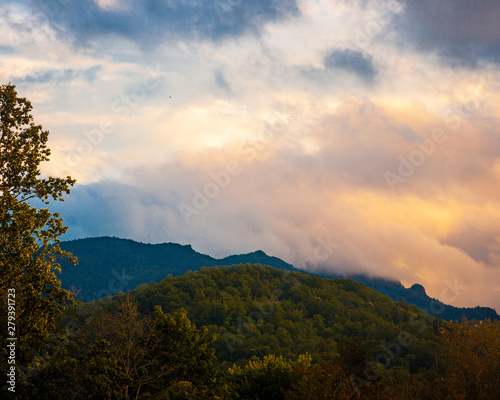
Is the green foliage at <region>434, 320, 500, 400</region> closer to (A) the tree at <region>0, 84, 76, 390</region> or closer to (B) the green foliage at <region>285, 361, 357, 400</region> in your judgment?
(B) the green foliage at <region>285, 361, 357, 400</region>

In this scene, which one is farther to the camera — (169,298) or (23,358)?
(169,298)

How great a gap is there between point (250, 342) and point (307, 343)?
774 inches

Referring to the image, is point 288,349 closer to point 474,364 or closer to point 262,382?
point 262,382

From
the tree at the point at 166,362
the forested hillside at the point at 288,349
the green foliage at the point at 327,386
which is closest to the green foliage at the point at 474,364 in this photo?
the forested hillside at the point at 288,349

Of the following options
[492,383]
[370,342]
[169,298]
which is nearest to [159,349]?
[492,383]

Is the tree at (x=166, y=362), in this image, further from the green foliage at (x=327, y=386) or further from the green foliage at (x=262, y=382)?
the green foliage at (x=327, y=386)

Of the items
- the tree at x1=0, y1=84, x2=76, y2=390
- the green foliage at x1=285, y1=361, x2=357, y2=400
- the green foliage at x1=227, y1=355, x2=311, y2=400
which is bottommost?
the green foliage at x1=227, y1=355, x2=311, y2=400

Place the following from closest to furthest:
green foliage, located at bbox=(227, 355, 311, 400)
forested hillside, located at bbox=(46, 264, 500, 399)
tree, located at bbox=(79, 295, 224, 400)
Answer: forested hillside, located at bbox=(46, 264, 500, 399) → tree, located at bbox=(79, 295, 224, 400) → green foliage, located at bbox=(227, 355, 311, 400)

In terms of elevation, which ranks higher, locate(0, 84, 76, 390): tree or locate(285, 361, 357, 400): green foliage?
locate(0, 84, 76, 390): tree

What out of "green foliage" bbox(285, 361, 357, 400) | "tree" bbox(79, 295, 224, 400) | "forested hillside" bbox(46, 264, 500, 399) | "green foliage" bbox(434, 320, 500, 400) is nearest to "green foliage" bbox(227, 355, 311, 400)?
"forested hillside" bbox(46, 264, 500, 399)

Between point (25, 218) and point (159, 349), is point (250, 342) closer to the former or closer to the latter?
point (159, 349)

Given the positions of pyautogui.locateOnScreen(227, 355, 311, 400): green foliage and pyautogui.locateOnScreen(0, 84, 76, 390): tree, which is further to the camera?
pyautogui.locateOnScreen(227, 355, 311, 400): green foliage

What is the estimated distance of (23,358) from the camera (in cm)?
2530

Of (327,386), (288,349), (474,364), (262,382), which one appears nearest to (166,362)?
(262,382)
